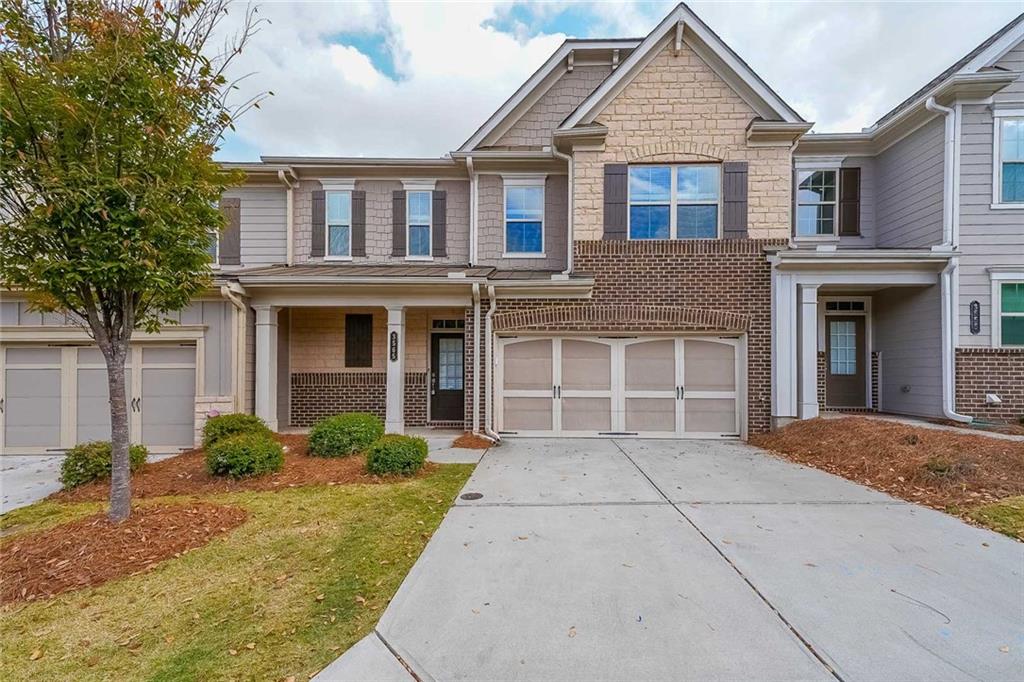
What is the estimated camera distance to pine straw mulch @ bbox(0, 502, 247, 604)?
11.0ft

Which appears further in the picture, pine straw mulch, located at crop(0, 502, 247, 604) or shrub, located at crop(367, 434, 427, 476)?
shrub, located at crop(367, 434, 427, 476)

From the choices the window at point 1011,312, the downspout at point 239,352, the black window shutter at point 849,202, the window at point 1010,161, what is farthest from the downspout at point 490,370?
the window at point 1010,161

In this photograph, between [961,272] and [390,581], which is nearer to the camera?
[390,581]

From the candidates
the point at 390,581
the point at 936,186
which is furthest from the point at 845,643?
the point at 936,186

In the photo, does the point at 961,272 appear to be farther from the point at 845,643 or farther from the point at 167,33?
the point at 167,33

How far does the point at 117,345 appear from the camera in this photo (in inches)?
166

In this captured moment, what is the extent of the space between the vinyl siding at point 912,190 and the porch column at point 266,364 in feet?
43.8

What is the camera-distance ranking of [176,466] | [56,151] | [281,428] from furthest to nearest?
[281,428] < [176,466] < [56,151]

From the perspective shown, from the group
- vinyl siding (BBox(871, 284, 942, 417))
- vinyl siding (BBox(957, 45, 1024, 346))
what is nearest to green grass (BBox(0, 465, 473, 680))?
vinyl siding (BBox(871, 284, 942, 417))

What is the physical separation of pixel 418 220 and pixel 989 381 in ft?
39.9

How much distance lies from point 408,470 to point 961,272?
10924 mm

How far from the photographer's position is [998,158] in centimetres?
869

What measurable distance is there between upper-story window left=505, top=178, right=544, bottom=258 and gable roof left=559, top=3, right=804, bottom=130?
5.36ft

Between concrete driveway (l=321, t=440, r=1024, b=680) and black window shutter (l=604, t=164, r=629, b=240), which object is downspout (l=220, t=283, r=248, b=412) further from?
black window shutter (l=604, t=164, r=629, b=240)
